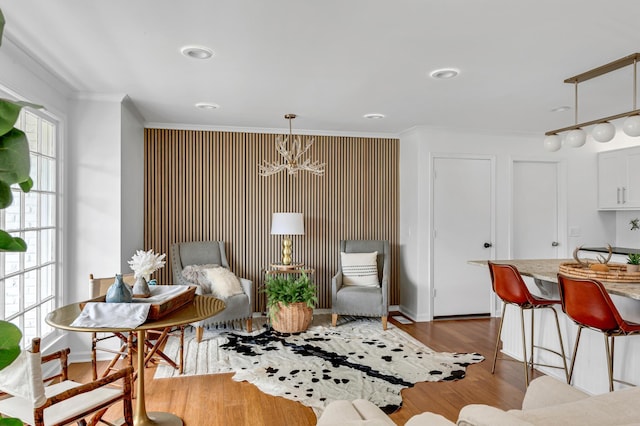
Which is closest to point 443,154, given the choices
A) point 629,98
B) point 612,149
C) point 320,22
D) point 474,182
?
point 474,182

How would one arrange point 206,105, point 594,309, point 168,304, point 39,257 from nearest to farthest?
point 168,304
point 594,309
point 39,257
point 206,105

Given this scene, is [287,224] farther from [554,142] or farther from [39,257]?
[554,142]

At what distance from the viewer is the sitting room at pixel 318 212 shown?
2246 millimetres

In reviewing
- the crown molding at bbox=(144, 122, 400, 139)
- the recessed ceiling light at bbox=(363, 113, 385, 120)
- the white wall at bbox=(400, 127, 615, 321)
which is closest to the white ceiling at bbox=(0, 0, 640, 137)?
the recessed ceiling light at bbox=(363, 113, 385, 120)

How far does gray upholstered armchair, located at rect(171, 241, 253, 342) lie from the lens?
435cm

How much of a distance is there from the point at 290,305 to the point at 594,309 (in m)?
2.91

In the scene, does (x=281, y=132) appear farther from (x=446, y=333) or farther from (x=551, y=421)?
(x=551, y=421)

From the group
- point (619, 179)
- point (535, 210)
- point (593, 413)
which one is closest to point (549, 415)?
point (593, 413)

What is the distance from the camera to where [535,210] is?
567 centimetres

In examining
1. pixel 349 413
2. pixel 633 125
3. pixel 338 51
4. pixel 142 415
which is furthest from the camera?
pixel 338 51

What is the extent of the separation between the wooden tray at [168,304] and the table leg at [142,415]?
25 centimetres

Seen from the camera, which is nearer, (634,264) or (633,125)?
(633,125)

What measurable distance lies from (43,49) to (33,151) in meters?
0.82

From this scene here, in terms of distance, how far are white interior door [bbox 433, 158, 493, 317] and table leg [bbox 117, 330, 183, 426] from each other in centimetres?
360
